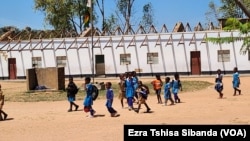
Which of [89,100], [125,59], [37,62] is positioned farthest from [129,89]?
[37,62]

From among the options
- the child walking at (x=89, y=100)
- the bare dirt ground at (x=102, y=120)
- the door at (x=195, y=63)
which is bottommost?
the bare dirt ground at (x=102, y=120)

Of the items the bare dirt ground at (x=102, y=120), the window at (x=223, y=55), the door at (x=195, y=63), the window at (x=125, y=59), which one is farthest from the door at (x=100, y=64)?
the bare dirt ground at (x=102, y=120)

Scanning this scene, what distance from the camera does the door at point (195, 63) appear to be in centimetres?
3906

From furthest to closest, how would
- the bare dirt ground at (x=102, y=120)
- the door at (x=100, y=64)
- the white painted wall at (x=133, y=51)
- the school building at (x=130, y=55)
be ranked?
1. the door at (x=100, y=64)
2. the white painted wall at (x=133, y=51)
3. the school building at (x=130, y=55)
4. the bare dirt ground at (x=102, y=120)

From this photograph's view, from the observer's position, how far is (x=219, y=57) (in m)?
38.2

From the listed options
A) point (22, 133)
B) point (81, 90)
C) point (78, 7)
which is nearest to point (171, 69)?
point (81, 90)

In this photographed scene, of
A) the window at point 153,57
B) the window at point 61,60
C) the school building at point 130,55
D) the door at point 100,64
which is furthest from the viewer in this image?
the window at point 61,60

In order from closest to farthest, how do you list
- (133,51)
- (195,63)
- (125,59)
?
(195,63)
(133,51)
(125,59)

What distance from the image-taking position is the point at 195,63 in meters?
39.2

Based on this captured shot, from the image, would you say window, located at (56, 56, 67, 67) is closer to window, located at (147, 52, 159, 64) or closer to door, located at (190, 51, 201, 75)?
window, located at (147, 52, 159, 64)

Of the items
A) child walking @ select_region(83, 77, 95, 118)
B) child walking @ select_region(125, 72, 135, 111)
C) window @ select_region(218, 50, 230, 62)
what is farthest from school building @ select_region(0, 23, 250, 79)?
child walking @ select_region(83, 77, 95, 118)

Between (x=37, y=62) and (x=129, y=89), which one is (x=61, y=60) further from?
(x=129, y=89)

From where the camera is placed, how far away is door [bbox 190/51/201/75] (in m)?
39.1

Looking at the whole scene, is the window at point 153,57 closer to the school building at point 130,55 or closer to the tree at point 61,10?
the school building at point 130,55
